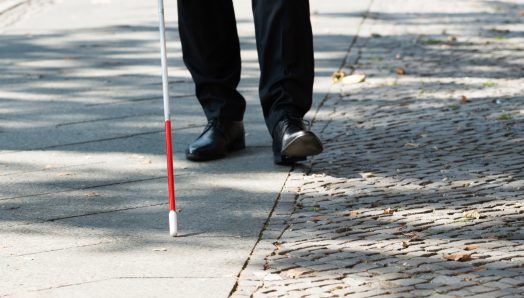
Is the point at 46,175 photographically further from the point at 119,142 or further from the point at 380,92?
the point at 380,92

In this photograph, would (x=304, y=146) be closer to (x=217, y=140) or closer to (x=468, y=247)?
(x=217, y=140)

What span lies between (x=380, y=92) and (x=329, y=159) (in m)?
1.58

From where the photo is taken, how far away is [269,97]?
3238 mm

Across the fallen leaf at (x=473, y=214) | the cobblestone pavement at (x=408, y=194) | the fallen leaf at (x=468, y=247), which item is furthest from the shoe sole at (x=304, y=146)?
the fallen leaf at (x=468, y=247)

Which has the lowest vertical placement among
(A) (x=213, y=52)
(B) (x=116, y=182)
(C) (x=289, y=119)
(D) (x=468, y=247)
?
(B) (x=116, y=182)

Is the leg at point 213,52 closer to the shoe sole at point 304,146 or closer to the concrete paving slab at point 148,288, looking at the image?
the shoe sole at point 304,146

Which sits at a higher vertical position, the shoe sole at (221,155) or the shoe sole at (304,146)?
the shoe sole at (304,146)

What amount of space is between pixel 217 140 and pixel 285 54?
595mm

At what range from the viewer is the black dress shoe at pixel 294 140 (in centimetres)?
300

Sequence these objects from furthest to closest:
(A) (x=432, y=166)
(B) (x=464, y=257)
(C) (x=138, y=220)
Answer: (A) (x=432, y=166), (C) (x=138, y=220), (B) (x=464, y=257)

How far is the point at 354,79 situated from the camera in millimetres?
5117

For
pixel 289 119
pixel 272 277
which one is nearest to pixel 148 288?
pixel 272 277

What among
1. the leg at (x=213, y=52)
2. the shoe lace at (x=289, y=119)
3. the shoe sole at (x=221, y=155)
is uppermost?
the leg at (x=213, y=52)

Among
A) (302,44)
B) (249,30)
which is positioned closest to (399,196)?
(302,44)
